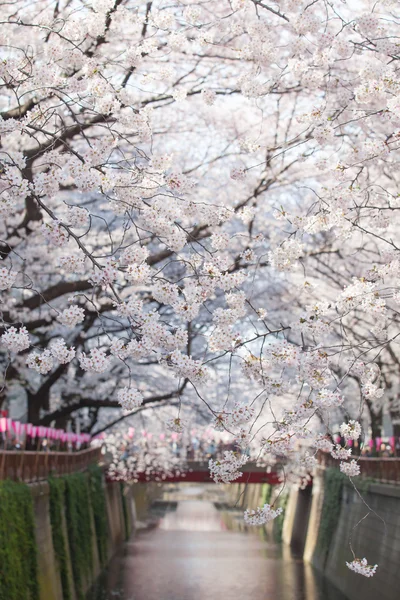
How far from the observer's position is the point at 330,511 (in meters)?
26.5

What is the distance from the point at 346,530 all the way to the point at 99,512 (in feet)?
24.6

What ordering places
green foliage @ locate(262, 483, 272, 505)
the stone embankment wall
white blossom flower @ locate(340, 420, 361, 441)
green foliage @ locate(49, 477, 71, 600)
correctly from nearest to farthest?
white blossom flower @ locate(340, 420, 361, 441)
green foliage @ locate(49, 477, 71, 600)
the stone embankment wall
green foliage @ locate(262, 483, 272, 505)

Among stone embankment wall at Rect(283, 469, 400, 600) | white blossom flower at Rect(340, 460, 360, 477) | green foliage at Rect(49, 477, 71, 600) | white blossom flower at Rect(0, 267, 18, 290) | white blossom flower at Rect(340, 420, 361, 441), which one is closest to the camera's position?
white blossom flower at Rect(0, 267, 18, 290)

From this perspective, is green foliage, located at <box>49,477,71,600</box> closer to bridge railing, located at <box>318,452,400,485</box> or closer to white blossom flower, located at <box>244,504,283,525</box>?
bridge railing, located at <box>318,452,400,485</box>

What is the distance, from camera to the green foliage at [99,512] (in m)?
26.0

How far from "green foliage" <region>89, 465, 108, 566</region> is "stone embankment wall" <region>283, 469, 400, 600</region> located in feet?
21.4

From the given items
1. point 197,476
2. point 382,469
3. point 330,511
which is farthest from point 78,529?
point 197,476

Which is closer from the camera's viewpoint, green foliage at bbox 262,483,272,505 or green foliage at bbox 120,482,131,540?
green foliage at bbox 120,482,131,540

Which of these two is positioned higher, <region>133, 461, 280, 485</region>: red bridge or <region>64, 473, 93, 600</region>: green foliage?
<region>133, 461, 280, 485</region>: red bridge

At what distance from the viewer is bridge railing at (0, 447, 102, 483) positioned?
47.9 ft

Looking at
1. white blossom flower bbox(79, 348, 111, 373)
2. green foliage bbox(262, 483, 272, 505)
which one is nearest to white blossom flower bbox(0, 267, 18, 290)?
white blossom flower bbox(79, 348, 111, 373)

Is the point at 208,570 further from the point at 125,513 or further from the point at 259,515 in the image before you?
the point at 259,515

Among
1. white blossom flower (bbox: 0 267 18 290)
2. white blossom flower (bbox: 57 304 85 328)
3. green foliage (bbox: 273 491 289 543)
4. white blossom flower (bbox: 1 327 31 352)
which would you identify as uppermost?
white blossom flower (bbox: 0 267 18 290)

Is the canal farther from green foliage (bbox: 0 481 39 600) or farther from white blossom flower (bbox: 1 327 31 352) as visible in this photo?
white blossom flower (bbox: 1 327 31 352)
